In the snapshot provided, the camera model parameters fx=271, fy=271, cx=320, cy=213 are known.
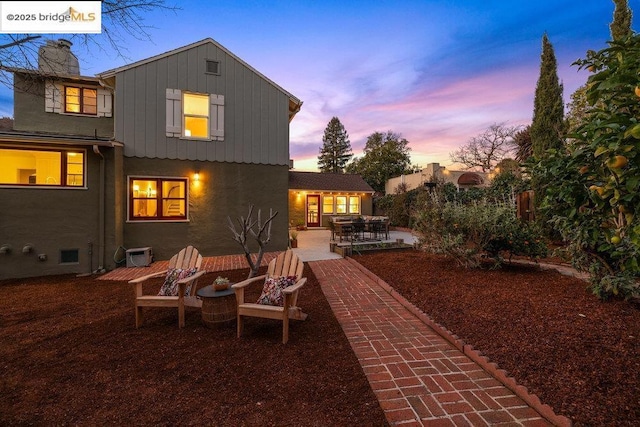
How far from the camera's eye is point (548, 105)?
9445mm

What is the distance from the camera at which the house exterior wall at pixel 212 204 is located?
803 cm

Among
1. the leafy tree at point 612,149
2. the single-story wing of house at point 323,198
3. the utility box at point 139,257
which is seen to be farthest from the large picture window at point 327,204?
the leafy tree at point 612,149

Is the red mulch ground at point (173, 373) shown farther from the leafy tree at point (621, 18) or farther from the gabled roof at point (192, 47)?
the leafy tree at point (621, 18)

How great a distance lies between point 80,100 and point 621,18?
16.4 m

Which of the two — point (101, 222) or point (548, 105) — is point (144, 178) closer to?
point (101, 222)

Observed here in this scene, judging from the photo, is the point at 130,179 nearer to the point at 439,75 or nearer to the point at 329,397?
the point at 329,397

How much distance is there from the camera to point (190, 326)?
382cm

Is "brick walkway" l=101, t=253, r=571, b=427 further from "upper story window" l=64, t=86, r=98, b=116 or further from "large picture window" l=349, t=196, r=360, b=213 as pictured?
"large picture window" l=349, t=196, r=360, b=213

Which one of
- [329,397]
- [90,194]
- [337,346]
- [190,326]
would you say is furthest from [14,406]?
[90,194]

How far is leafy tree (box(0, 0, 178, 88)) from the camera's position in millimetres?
3447

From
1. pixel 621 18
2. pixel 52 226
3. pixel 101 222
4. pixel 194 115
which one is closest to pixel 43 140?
pixel 52 226

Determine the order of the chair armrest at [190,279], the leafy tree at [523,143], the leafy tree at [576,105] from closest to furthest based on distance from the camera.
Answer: the chair armrest at [190,279] < the leafy tree at [576,105] < the leafy tree at [523,143]

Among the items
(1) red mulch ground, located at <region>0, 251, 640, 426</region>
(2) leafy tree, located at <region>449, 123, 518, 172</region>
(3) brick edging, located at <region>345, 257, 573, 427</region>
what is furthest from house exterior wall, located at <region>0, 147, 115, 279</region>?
(2) leafy tree, located at <region>449, 123, 518, 172</region>

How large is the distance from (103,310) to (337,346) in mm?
3978
